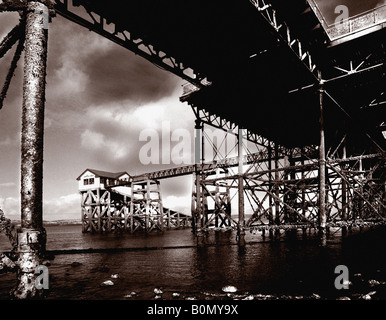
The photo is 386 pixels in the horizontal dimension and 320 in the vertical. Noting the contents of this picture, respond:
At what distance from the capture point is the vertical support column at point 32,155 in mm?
2635

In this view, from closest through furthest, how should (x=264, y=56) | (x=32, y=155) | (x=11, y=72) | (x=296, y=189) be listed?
(x=32, y=155)
(x=11, y=72)
(x=264, y=56)
(x=296, y=189)

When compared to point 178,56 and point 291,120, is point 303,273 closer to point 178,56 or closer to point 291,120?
point 178,56

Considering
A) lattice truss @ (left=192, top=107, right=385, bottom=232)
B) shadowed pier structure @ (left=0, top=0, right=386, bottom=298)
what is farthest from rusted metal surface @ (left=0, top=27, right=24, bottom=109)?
lattice truss @ (left=192, top=107, right=385, bottom=232)

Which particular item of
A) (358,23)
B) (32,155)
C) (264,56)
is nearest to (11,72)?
(32,155)

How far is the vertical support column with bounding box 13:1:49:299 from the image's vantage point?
2635 millimetres

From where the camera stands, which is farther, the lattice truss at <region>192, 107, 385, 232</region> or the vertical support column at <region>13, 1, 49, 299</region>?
the lattice truss at <region>192, 107, 385, 232</region>

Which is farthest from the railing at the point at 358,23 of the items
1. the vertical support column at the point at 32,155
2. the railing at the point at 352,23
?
the vertical support column at the point at 32,155

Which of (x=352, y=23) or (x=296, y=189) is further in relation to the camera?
(x=296, y=189)

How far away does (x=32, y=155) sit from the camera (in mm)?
2709

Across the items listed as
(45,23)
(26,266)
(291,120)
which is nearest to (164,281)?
(26,266)

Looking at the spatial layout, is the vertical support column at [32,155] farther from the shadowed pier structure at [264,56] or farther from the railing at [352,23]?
the railing at [352,23]

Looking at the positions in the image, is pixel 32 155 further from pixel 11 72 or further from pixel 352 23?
pixel 352 23

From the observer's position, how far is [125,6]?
289 inches

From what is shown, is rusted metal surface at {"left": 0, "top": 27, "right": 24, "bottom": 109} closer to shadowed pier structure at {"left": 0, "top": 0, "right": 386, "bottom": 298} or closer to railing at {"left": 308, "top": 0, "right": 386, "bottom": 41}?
shadowed pier structure at {"left": 0, "top": 0, "right": 386, "bottom": 298}
